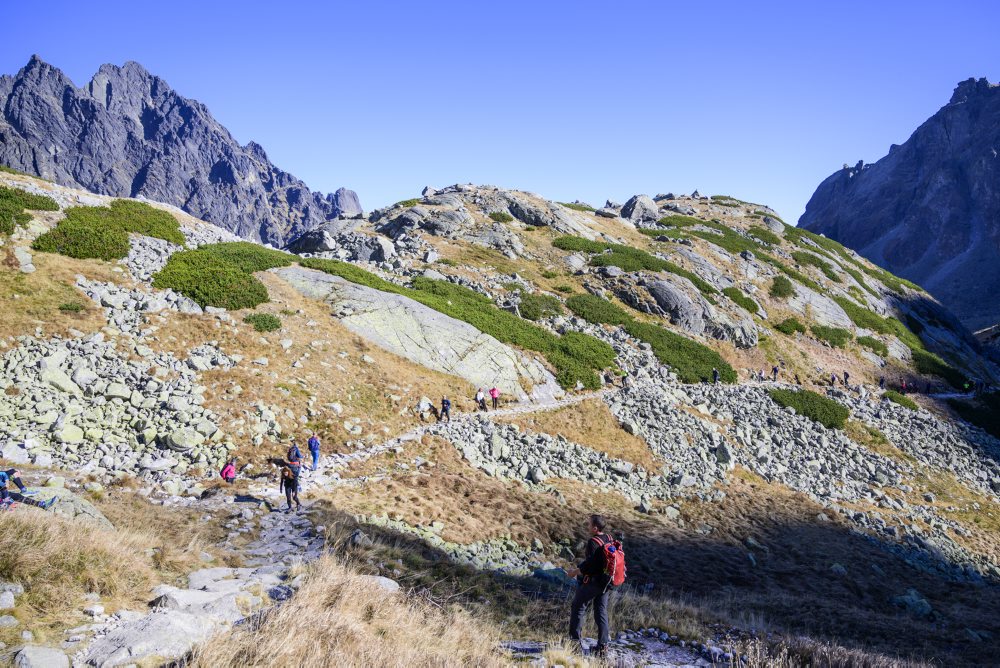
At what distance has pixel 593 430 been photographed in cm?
2445

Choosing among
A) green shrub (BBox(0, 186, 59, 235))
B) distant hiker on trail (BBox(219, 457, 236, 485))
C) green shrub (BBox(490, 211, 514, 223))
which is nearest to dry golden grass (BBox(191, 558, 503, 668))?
distant hiker on trail (BBox(219, 457, 236, 485))

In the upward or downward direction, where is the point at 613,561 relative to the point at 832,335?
downward

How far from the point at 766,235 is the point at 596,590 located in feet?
240

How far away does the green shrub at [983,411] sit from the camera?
37906 mm

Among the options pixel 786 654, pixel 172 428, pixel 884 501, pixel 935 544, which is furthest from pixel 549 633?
pixel 884 501

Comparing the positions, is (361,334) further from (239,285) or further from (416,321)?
(239,285)

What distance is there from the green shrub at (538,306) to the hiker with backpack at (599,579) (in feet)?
90.6

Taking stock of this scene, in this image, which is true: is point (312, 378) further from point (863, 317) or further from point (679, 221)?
point (679, 221)

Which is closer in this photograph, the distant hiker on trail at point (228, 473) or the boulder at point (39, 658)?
the boulder at point (39, 658)

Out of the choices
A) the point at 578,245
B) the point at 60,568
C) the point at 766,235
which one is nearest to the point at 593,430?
the point at 60,568

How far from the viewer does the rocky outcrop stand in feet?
85.3

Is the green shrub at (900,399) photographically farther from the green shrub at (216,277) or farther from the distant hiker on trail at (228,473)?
the distant hiker on trail at (228,473)

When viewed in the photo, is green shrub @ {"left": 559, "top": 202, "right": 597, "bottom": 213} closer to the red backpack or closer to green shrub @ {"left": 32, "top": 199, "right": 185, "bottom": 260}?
green shrub @ {"left": 32, "top": 199, "right": 185, "bottom": 260}

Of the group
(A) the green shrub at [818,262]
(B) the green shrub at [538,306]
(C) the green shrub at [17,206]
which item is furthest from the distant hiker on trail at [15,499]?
(A) the green shrub at [818,262]
